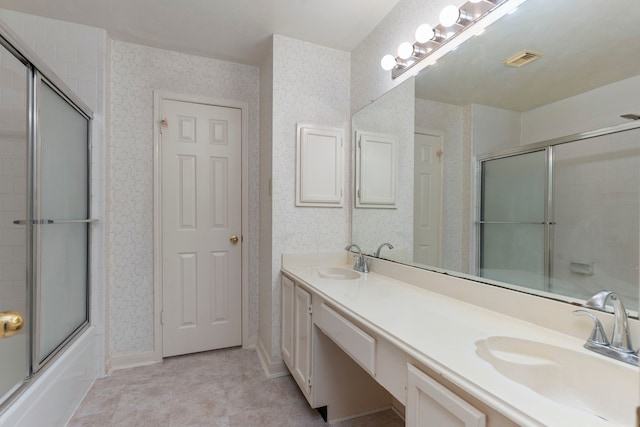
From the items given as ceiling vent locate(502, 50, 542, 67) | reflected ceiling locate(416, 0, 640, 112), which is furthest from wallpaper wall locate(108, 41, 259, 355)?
ceiling vent locate(502, 50, 542, 67)

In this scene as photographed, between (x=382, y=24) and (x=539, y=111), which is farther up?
(x=382, y=24)

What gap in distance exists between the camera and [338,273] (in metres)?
2.10

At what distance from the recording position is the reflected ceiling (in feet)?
2.80

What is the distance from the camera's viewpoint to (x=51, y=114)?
66.0 inches

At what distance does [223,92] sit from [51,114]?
3.90ft

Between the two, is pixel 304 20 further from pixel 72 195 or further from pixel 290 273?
pixel 72 195

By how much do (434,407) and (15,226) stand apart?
A: 201cm

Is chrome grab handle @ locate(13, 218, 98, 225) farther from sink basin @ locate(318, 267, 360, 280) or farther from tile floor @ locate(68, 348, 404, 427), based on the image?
sink basin @ locate(318, 267, 360, 280)

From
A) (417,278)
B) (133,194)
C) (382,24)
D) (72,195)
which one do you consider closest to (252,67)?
(382,24)

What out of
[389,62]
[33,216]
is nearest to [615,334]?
[389,62]

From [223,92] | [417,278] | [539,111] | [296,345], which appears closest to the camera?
[539,111]

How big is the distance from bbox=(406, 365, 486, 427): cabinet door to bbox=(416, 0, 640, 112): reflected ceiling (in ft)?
3.18

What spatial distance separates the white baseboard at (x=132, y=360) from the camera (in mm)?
2238

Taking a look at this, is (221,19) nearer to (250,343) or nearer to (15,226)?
(15,226)
